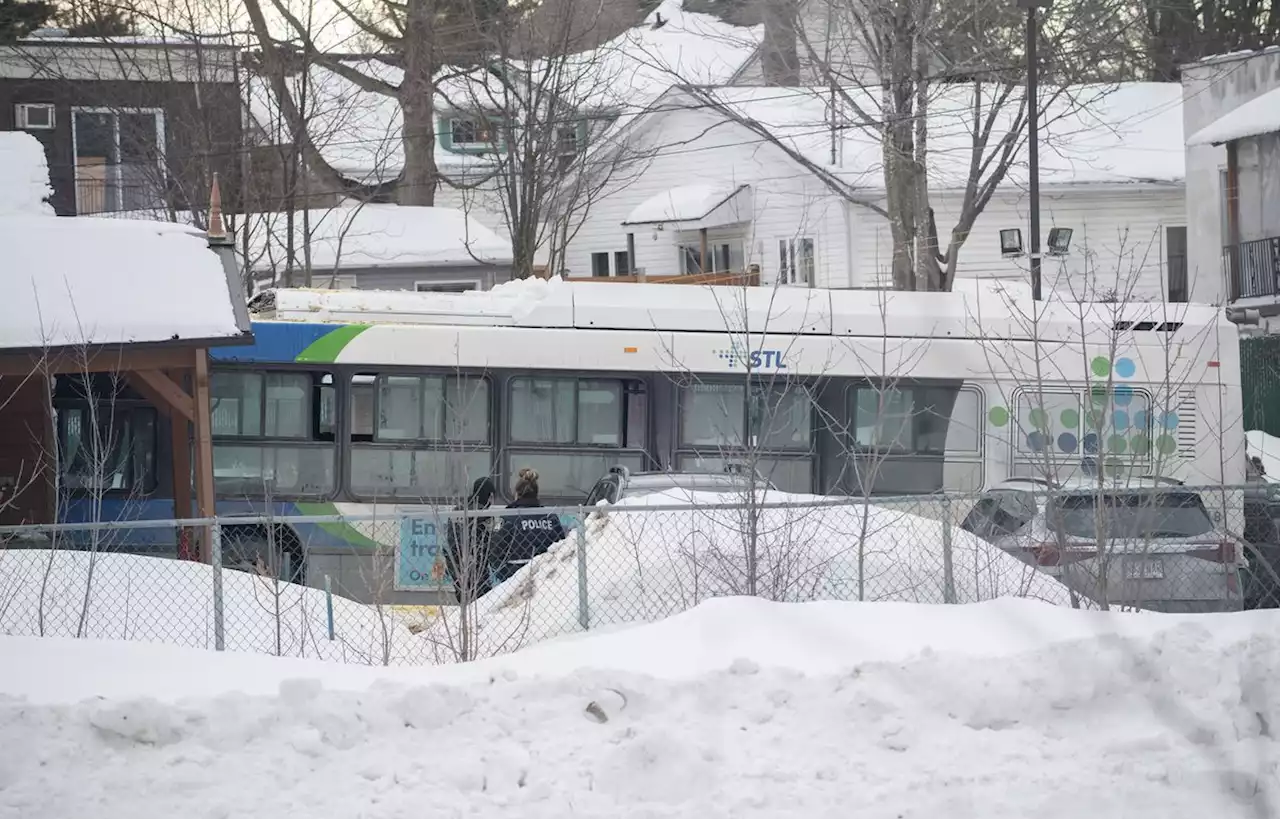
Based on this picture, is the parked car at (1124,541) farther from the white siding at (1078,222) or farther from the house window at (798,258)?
the house window at (798,258)

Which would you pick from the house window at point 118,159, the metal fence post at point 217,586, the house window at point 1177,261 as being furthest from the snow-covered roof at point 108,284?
the house window at point 1177,261

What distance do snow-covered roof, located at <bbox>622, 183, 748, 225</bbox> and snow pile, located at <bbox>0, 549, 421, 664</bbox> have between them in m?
25.0

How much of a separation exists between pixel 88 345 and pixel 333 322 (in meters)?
4.28

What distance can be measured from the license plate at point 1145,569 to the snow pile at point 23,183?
11249 mm

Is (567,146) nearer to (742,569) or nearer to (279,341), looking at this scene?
(279,341)

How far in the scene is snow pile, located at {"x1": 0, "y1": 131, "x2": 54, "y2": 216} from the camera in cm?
1559

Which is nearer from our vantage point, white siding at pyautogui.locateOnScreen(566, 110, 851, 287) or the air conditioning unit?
the air conditioning unit

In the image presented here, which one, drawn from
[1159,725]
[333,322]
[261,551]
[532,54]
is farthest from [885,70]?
[1159,725]

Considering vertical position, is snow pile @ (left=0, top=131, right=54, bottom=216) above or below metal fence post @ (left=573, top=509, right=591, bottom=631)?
above

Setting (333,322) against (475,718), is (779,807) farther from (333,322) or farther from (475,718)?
(333,322)

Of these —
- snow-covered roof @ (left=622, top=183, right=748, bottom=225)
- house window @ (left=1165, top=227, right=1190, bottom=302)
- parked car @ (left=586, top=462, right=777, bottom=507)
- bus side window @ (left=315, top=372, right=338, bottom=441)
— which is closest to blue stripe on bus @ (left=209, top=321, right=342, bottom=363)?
bus side window @ (left=315, top=372, right=338, bottom=441)

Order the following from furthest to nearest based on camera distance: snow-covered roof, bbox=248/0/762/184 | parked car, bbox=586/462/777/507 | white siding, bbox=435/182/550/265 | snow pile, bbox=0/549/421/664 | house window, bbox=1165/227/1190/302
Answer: white siding, bbox=435/182/550/265 < house window, bbox=1165/227/1190/302 < snow-covered roof, bbox=248/0/762/184 < parked car, bbox=586/462/777/507 < snow pile, bbox=0/549/421/664

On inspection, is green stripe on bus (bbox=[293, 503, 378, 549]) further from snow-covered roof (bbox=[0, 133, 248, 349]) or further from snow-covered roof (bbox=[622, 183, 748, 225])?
snow-covered roof (bbox=[622, 183, 748, 225])

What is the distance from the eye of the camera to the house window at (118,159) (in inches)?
1037
